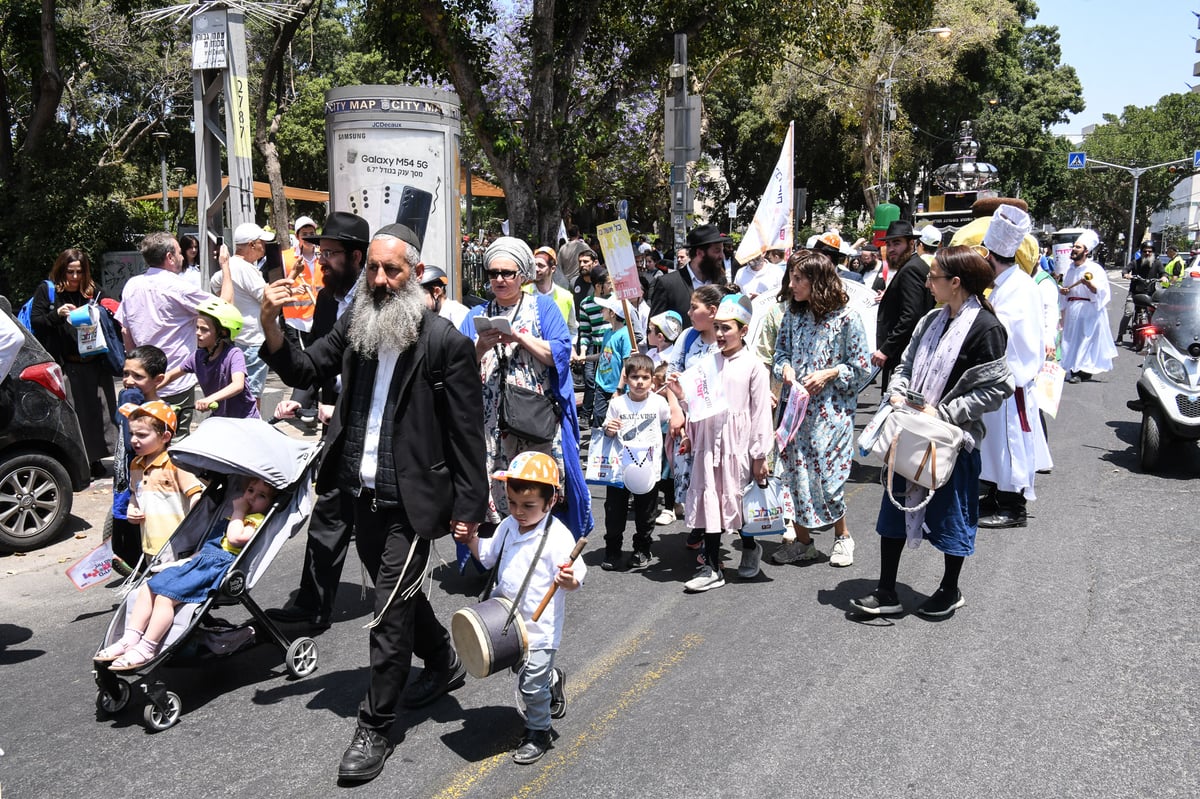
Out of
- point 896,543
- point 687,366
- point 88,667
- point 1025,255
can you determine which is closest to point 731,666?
point 896,543

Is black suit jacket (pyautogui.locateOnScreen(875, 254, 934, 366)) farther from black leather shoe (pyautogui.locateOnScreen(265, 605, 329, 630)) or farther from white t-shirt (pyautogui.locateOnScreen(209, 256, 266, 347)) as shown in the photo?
white t-shirt (pyautogui.locateOnScreen(209, 256, 266, 347))

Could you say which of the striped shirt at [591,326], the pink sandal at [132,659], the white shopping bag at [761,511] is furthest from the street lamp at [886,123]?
the pink sandal at [132,659]

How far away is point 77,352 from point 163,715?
5.39 meters

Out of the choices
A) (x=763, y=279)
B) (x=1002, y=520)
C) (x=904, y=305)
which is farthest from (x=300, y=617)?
(x=763, y=279)

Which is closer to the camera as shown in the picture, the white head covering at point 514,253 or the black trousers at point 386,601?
the black trousers at point 386,601

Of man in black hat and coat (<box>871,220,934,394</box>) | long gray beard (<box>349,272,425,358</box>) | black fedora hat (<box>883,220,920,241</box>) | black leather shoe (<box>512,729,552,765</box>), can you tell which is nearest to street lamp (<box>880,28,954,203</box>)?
black fedora hat (<box>883,220,920,241</box>)

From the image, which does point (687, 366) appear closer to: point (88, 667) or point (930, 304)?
point (930, 304)

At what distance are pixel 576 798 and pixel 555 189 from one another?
12861 mm

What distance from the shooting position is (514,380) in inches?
224

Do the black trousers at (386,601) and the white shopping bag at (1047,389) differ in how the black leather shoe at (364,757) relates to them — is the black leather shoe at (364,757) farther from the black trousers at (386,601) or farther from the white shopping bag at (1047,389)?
the white shopping bag at (1047,389)

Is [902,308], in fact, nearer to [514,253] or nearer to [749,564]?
[749,564]

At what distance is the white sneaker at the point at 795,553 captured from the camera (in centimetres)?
661

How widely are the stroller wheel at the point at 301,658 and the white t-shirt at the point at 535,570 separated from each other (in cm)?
129

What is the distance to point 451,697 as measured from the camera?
4652 millimetres
